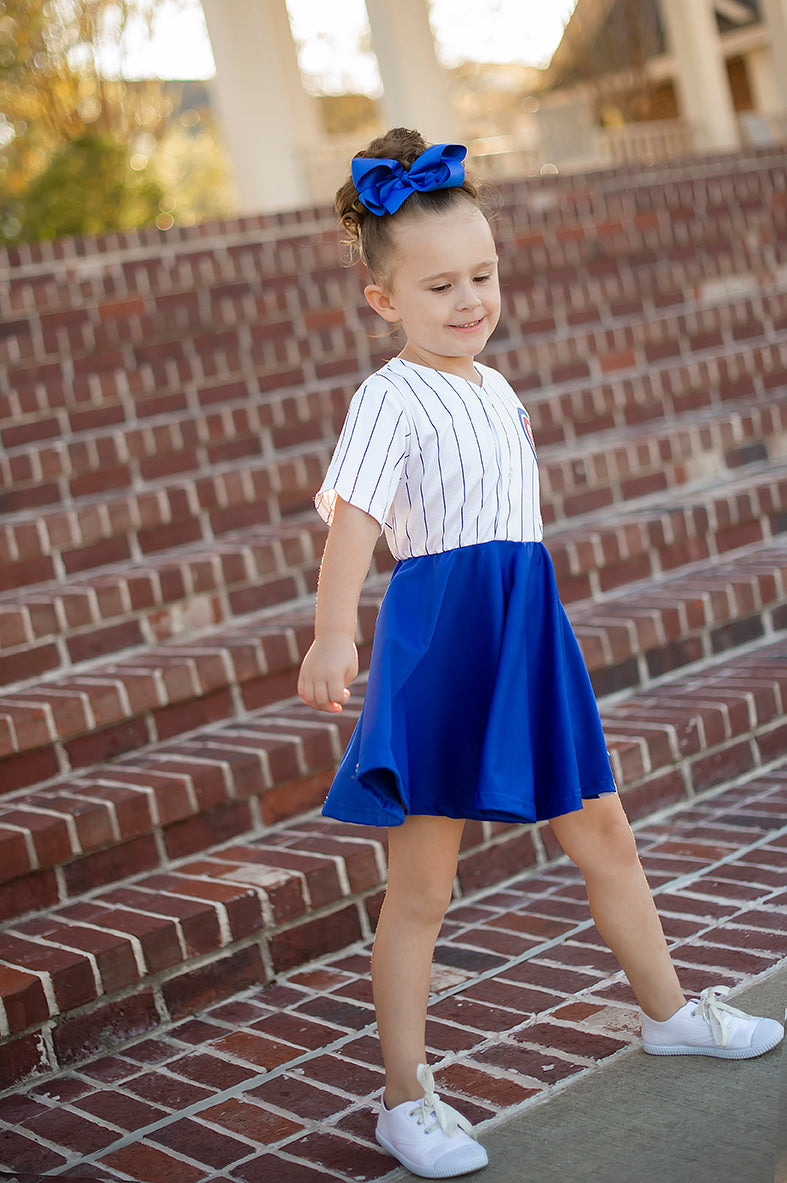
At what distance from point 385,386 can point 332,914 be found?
1.34 metres

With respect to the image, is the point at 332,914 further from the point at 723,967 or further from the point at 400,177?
the point at 400,177

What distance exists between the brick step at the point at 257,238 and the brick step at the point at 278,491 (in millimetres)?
1590

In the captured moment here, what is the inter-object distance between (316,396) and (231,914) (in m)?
2.62

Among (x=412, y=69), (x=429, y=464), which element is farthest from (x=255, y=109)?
(x=429, y=464)

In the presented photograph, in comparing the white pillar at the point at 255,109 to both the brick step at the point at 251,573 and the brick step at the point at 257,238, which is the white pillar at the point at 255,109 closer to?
the brick step at the point at 257,238

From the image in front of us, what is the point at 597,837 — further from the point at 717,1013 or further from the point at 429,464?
the point at 429,464

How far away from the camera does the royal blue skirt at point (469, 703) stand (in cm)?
185

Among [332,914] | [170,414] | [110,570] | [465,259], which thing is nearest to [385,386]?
[465,259]

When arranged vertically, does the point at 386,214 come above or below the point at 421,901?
above

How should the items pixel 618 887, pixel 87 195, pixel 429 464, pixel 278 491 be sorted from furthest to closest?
1. pixel 87 195
2. pixel 278 491
3. pixel 618 887
4. pixel 429 464

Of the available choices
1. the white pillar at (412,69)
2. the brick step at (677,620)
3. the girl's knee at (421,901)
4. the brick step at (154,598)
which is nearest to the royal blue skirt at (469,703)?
the girl's knee at (421,901)

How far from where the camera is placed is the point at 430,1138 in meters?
1.88

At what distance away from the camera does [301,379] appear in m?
5.23

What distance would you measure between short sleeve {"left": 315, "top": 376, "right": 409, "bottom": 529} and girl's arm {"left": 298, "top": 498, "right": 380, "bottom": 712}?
2 cm
